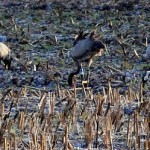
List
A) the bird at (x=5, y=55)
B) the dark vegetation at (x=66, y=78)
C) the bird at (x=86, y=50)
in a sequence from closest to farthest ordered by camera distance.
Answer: the dark vegetation at (x=66, y=78)
the bird at (x=86, y=50)
the bird at (x=5, y=55)

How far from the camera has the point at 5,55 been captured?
12641 millimetres

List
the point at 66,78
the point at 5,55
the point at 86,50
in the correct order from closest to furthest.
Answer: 1. the point at 66,78
2. the point at 86,50
3. the point at 5,55

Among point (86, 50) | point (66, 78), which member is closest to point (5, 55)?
point (86, 50)

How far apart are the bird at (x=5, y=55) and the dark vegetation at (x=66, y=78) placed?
0.39 ft

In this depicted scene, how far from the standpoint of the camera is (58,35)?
49.3 ft

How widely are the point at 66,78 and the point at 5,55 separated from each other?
7.09ft

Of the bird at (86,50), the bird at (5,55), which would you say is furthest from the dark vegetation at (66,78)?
the bird at (86,50)

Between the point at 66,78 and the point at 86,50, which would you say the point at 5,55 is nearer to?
the point at 86,50

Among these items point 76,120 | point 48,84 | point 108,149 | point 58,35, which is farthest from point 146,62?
point 108,149

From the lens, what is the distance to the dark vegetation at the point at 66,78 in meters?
5.52

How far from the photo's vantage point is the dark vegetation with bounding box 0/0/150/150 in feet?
18.1

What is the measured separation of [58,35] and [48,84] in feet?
16.2

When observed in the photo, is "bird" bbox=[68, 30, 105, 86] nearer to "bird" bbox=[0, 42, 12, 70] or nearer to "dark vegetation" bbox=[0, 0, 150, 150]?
"dark vegetation" bbox=[0, 0, 150, 150]

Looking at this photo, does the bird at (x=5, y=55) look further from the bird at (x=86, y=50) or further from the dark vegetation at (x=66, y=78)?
the bird at (x=86, y=50)
